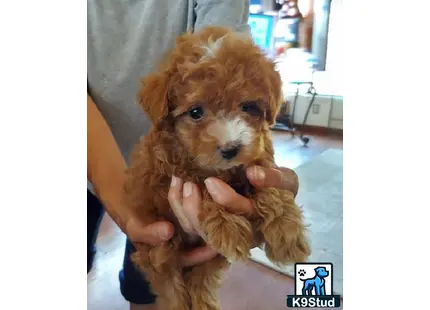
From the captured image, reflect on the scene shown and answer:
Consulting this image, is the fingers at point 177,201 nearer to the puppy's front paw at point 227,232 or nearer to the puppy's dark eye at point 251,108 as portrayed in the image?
the puppy's front paw at point 227,232

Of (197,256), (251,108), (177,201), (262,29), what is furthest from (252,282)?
(262,29)

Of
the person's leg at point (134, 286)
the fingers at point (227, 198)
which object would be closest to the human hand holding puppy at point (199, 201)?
the fingers at point (227, 198)

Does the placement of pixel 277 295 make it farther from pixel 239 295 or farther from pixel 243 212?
pixel 243 212

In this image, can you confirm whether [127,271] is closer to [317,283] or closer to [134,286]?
[134,286]
